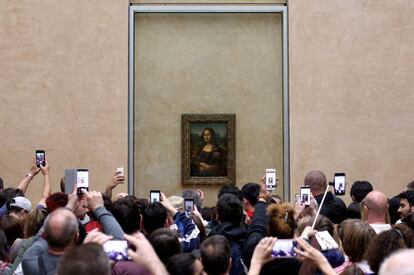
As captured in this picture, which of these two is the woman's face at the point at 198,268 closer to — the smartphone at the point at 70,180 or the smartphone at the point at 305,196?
the smartphone at the point at 305,196

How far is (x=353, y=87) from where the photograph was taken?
55.1ft

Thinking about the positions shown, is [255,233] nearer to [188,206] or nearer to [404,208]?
[188,206]

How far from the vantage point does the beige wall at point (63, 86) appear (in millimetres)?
16609

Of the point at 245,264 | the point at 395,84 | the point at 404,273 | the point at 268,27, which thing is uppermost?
the point at 268,27

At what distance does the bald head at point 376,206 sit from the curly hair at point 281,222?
4.54 feet

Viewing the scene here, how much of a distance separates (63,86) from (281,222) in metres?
11.0

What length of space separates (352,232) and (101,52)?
1156 centimetres

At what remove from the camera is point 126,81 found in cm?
1680

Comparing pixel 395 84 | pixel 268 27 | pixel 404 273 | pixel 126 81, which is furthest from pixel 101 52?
pixel 404 273

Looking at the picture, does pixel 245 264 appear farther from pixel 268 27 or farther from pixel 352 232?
pixel 268 27

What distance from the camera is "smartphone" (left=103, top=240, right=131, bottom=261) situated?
470 centimetres

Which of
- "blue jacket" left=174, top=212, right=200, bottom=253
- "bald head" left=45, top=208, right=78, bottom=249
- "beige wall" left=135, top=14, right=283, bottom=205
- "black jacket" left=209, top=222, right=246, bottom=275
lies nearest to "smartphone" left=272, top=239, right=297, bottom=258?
"bald head" left=45, top=208, right=78, bottom=249

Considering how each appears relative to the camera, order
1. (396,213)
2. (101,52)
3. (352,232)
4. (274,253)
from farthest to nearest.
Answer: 1. (101,52)
2. (396,213)
3. (352,232)
4. (274,253)

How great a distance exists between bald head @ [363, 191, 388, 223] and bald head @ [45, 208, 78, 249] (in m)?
3.13
